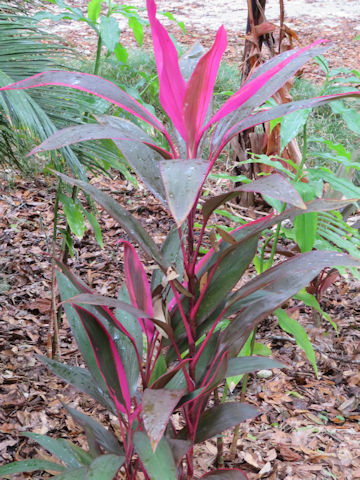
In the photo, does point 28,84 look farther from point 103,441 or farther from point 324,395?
point 324,395

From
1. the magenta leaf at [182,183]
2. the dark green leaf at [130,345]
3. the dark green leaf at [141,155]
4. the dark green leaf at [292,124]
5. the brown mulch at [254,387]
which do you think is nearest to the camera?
the magenta leaf at [182,183]

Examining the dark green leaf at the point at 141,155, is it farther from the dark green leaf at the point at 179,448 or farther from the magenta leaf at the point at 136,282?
the dark green leaf at the point at 179,448

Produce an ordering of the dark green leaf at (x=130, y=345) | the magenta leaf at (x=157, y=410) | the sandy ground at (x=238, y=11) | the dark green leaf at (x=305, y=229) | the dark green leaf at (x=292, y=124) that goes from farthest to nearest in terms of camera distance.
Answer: the sandy ground at (x=238, y=11) → the dark green leaf at (x=305, y=229) → the dark green leaf at (x=292, y=124) → the dark green leaf at (x=130, y=345) → the magenta leaf at (x=157, y=410)

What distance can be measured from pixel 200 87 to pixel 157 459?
1.82 feet

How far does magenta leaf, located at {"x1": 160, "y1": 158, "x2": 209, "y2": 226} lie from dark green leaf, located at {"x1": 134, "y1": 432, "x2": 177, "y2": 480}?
421 mm

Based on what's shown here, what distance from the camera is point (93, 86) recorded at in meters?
0.83

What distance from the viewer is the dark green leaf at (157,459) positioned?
80cm

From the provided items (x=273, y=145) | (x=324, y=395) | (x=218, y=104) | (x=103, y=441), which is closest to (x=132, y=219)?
(x=103, y=441)

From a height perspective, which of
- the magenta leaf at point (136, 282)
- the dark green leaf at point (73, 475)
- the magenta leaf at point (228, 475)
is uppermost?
the magenta leaf at point (136, 282)

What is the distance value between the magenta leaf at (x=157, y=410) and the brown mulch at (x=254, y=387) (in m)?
0.40

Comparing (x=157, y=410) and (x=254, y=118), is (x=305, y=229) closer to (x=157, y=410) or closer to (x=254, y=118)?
(x=254, y=118)

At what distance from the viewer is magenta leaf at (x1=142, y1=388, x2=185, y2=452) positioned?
717 mm

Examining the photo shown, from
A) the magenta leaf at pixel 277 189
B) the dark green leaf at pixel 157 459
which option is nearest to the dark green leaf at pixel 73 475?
the dark green leaf at pixel 157 459

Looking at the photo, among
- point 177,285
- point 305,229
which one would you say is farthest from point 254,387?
point 177,285
